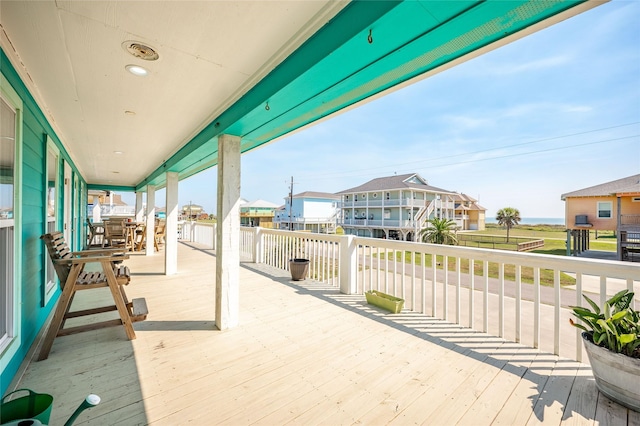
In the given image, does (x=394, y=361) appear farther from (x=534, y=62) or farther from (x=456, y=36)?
(x=534, y=62)

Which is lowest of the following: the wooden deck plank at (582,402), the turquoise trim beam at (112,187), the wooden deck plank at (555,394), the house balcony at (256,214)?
the wooden deck plank at (555,394)

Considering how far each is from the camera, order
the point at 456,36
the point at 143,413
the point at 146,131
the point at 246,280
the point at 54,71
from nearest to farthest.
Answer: the point at 456,36
the point at 143,413
the point at 54,71
the point at 146,131
the point at 246,280

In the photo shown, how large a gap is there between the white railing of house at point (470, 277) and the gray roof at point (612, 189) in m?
9.88

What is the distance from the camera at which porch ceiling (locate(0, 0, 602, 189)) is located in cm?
124

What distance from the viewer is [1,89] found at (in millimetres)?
1696

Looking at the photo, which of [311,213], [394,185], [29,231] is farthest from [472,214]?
[29,231]

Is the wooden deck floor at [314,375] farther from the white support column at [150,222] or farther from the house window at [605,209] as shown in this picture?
the house window at [605,209]

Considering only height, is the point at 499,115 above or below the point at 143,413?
above

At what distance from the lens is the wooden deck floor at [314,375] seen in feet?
5.20

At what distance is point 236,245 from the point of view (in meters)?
2.95

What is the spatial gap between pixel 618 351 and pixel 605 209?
1954 centimetres

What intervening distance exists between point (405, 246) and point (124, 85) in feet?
10.9

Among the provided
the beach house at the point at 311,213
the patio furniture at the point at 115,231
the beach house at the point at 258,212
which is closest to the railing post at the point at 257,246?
the patio furniture at the point at 115,231

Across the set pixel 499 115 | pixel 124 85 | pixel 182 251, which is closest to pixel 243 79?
pixel 124 85
